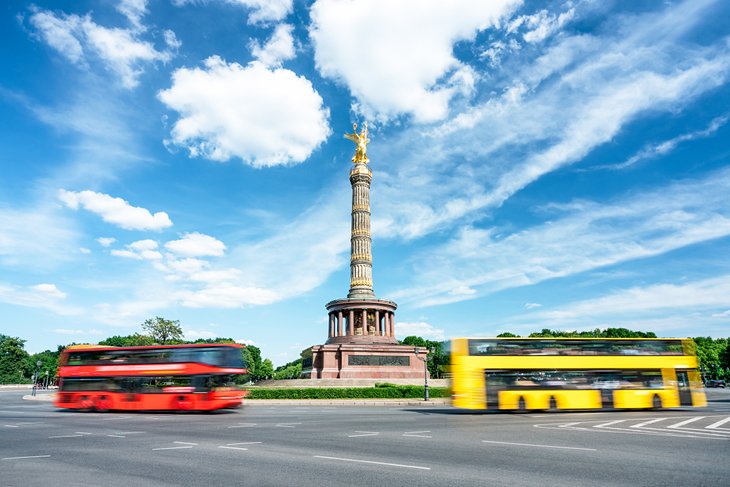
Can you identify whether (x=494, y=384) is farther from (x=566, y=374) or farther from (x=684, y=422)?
(x=684, y=422)

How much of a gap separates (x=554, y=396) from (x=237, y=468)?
56.6 feet

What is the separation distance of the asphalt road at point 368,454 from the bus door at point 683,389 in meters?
6.17

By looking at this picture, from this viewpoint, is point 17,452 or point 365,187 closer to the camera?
point 17,452

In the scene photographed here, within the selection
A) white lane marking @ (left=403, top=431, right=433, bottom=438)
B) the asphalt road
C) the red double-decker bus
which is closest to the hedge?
the red double-decker bus

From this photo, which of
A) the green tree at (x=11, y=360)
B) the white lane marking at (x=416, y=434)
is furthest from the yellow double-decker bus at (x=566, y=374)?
the green tree at (x=11, y=360)

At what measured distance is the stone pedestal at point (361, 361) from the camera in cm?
4947

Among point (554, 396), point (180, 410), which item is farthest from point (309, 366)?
point (554, 396)

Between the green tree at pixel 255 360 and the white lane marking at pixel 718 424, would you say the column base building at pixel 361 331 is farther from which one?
the green tree at pixel 255 360

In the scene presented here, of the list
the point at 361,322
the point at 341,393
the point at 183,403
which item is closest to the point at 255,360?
the point at 361,322

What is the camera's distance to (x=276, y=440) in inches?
512

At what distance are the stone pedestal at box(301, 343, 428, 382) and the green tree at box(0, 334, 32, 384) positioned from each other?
65.0 m

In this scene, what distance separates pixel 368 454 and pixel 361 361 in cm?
4042

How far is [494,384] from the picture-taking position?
71.2ft

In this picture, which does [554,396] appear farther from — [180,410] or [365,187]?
[365,187]
